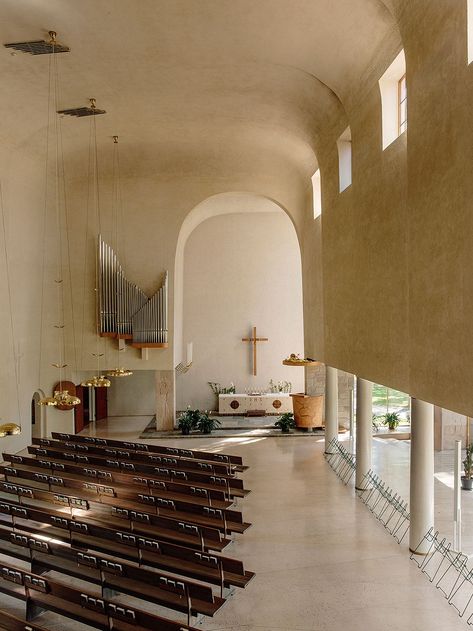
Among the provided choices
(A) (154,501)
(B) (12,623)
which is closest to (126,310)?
(A) (154,501)

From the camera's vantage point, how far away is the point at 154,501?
9.22 meters

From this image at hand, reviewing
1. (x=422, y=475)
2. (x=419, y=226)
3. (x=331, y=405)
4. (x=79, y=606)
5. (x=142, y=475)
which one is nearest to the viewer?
(x=79, y=606)

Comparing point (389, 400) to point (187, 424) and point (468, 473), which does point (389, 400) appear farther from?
point (468, 473)

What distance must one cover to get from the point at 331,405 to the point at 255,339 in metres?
7.15

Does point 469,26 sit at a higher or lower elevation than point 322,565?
higher

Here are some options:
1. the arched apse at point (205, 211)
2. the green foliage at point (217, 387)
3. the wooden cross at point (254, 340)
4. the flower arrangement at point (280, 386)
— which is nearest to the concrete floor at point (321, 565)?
the arched apse at point (205, 211)

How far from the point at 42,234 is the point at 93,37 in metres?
8.14

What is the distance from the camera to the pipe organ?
58.3ft

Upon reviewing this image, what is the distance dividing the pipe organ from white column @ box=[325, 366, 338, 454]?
531cm

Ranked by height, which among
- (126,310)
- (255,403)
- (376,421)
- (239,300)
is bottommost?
(376,421)

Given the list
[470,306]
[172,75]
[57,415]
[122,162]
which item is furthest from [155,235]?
[470,306]

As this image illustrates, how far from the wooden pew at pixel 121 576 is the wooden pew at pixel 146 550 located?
14.4 inches

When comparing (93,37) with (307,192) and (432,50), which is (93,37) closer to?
(432,50)

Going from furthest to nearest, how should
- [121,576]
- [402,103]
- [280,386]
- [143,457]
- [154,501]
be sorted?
1. [280,386]
2. [143,457]
3. [402,103]
4. [154,501]
5. [121,576]
